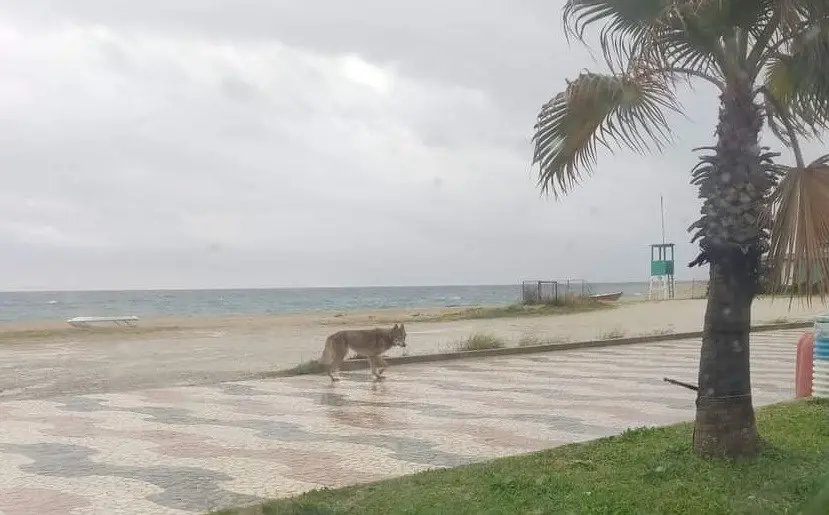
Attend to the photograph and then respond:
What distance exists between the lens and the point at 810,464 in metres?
5.83

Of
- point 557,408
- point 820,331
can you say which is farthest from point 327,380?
point 820,331

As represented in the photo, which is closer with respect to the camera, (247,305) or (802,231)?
(802,231)

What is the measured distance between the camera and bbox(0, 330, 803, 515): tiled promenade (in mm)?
6211

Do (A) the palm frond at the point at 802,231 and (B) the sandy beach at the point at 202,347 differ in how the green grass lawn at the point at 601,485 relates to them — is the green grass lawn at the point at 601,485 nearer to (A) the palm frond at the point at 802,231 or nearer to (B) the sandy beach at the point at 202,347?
(A) the palm frond at the point at 802,231

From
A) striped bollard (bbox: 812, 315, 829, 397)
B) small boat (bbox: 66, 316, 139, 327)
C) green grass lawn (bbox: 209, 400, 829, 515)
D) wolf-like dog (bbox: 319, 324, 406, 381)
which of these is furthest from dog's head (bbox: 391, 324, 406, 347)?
small boat (bbox: 66, 316, 139, 327)

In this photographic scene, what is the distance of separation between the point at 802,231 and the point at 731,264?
0.51 metres

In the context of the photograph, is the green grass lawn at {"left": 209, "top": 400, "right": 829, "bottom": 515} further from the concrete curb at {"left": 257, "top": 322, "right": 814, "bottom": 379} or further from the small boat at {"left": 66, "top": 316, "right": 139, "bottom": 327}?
the small boat at {"left": 66, "top": 316, "right": 139, "bottom": 327}

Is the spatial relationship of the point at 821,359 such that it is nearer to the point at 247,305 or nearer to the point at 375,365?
the point at 375,365

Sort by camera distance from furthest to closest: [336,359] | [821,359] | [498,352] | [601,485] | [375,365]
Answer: [498,352]
[375,365]
[336,359]
[821,359]
[601,485]

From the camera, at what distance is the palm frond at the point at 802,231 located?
18.4 feet

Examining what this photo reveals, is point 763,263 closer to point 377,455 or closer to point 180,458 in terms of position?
point 377,455

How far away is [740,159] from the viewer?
577 centimetres

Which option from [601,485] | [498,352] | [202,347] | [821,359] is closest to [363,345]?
[498,352]

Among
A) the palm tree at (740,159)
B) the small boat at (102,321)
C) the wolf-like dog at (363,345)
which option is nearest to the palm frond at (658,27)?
the palm tree at (740,159)
